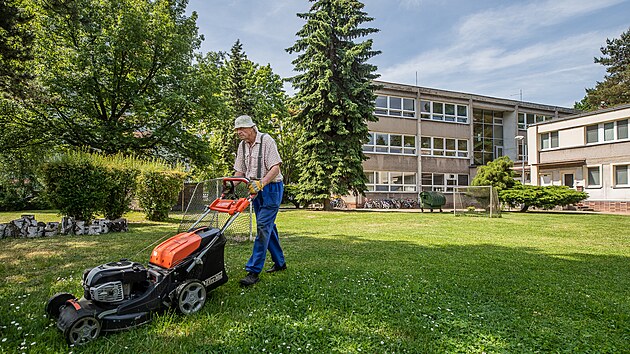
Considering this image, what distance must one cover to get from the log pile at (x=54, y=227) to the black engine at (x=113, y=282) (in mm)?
7391

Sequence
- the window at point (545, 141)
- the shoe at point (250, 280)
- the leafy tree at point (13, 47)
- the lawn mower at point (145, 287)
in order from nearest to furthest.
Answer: the lawn mower at point (145, 287) → the shoe at point (250, 280) → the leafy tree at point (13, 47) → the window at point (545, 141)

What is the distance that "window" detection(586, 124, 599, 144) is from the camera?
82.0 ft

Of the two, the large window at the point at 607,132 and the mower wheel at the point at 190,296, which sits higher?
the large window at the point at 607,132

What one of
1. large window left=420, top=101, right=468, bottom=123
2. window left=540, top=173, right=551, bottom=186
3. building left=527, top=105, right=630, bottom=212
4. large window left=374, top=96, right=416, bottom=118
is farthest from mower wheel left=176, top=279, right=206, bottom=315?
window left=540, top=173, right=551, bottom=186

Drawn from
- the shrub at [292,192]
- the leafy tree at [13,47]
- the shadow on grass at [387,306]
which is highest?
the leafy tree at [13,47]

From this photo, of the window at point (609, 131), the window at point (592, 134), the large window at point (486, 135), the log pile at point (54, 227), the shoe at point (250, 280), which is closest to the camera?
the shoe at point (250, 280)

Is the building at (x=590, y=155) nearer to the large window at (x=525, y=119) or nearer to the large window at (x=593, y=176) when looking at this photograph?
the large window at (x=593, y=176)

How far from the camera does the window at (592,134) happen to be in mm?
24984

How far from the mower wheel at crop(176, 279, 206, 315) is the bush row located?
8.29 m

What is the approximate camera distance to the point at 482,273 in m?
5.05

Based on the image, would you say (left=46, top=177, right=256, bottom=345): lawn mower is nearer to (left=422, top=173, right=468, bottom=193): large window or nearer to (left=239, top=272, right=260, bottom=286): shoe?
(left=239, top=272, right=260, bottom=286): shoe

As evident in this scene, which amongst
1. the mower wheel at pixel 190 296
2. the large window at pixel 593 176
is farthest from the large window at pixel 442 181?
the mower wheel at pixel 190 296

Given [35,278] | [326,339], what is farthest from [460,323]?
[35,278]

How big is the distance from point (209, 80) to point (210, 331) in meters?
16.7
